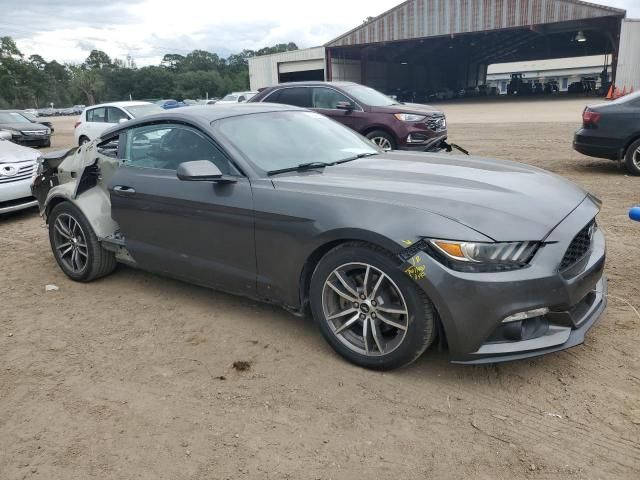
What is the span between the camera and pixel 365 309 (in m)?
3.17

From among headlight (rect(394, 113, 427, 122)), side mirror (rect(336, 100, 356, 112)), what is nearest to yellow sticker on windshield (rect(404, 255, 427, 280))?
headlight (rect(394, 113, 427, 122))

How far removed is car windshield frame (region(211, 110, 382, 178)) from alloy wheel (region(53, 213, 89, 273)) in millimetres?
1888

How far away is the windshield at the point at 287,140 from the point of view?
A: 12.6ft

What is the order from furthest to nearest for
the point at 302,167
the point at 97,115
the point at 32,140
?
1. the point at 32,140
2. the point at 97,115
3. the point at 302,167

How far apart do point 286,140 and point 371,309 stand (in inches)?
63.2

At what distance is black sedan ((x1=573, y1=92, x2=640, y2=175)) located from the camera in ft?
27.5

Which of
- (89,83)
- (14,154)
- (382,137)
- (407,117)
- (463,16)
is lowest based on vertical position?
(382,137)

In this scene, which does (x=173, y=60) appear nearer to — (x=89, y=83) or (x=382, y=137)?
A: (x=89, y=83)

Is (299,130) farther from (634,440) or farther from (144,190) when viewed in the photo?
(634,440)

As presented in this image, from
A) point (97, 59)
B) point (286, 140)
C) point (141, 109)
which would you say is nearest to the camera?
point (286, 140)

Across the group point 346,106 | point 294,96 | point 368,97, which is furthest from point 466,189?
point 294,96

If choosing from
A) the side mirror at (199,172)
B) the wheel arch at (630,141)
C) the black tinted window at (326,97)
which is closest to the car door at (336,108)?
the black tinted window at (326,97)

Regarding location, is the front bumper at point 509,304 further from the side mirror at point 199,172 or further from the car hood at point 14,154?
the car hood at point 14,154

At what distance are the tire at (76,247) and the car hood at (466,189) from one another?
2.16 m
